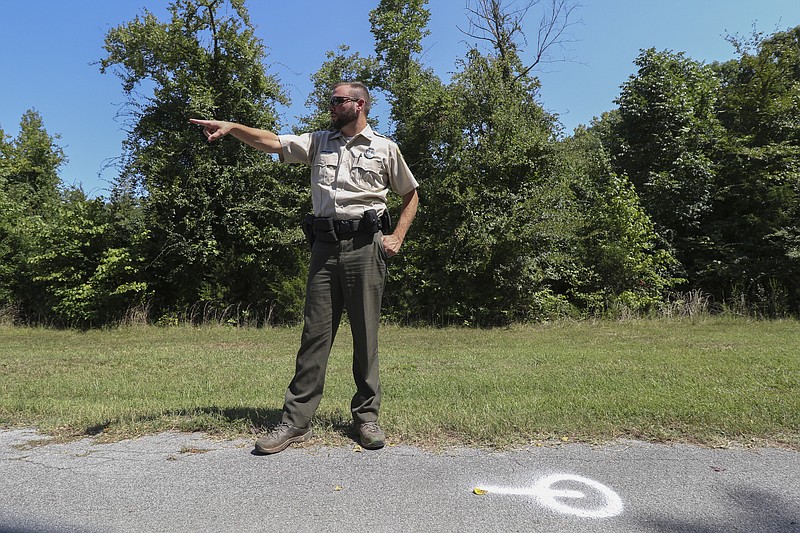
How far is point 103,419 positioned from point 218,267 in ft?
36.3

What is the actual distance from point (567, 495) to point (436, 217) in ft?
41.7

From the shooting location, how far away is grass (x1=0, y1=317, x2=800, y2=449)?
392 centimetres

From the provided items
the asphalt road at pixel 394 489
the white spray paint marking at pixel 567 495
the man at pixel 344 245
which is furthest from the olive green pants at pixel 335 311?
the white spray paint marking at pixel 567 495

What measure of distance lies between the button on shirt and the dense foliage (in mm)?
10152

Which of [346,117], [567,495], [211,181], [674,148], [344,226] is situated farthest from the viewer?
[674,148]

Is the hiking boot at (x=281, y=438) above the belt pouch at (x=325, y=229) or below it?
below

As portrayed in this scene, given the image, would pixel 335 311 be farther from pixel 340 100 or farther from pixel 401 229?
pixel 340 100

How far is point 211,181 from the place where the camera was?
14.7 meters

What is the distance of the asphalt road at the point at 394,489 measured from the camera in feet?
8.29

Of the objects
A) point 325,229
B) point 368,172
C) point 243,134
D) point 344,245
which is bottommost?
point 344,245

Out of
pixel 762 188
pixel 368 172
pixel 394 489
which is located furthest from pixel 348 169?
pixel 762 188

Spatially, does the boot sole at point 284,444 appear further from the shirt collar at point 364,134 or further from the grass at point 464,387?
the shirt collar at point 364,134

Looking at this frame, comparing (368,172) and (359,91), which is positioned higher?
(359,91)

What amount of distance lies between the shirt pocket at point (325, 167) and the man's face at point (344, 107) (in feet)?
0.85
